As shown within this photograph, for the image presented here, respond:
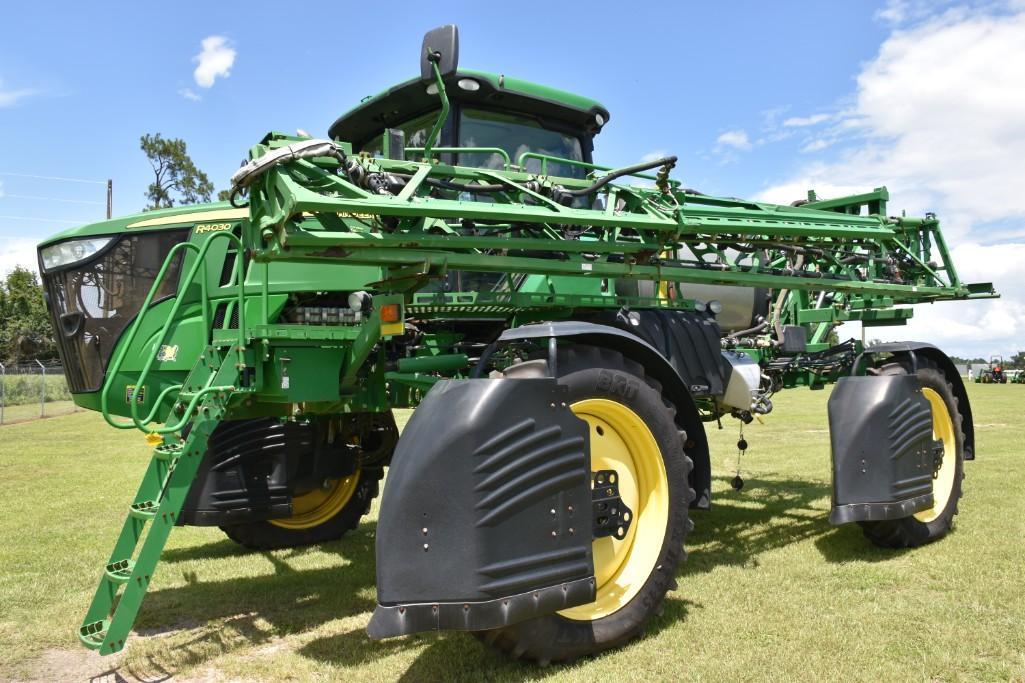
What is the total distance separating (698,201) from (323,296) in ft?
8.14

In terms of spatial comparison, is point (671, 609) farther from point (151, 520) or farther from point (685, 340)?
point (151, 520)

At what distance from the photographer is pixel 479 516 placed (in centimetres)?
319

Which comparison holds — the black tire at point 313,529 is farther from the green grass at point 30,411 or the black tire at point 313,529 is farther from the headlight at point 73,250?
the green grass at point 30,411

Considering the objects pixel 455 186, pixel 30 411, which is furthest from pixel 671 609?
pixel 30 411

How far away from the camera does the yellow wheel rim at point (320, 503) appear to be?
6395 mm

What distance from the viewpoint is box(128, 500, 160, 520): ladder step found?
4.04 meters

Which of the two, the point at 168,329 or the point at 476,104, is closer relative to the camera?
the point at 168,329

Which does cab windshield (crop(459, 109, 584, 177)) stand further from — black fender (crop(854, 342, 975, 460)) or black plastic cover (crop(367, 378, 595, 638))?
black fender (crop(854, 342, 975, 460))

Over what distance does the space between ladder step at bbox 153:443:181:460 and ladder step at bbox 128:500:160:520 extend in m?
0.24

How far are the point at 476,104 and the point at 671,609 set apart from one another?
11.1ft

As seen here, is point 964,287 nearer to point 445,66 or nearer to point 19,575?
point 445,66

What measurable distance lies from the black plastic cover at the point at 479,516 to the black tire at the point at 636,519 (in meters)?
0.21

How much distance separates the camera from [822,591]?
15.2ft

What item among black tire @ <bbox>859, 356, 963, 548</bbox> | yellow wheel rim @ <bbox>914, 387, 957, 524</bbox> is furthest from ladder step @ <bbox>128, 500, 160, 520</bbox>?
yellow wheel rim @ <bbox>914, 387, 957, 524</bbox>
